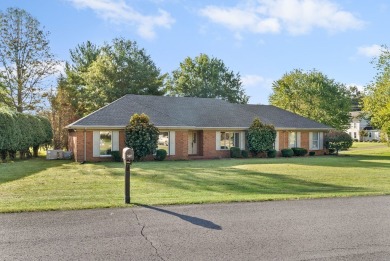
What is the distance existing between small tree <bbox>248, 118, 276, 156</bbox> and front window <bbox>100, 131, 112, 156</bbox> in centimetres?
1088

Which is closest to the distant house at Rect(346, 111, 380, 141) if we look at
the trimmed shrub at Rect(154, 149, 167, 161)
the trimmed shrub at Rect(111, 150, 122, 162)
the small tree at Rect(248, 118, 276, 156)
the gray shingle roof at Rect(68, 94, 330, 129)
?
the gray shingle roof at Rect(68, 94, 330, 129)

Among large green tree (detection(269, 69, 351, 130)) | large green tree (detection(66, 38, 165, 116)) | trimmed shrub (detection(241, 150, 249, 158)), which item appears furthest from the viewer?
large green tree (detection(269, 69, 351, 130))

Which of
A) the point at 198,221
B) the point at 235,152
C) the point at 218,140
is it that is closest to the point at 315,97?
the point at 235,152

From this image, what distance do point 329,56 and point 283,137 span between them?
26.9ft

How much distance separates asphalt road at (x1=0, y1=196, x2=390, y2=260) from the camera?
4840mm

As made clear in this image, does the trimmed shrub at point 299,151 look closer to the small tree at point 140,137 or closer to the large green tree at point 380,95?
the large green tree at point 380,95

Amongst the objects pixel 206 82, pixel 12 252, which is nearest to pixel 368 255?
pixel 12 252

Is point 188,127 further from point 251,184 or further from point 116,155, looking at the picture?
point 251,184

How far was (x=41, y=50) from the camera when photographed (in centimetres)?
3506

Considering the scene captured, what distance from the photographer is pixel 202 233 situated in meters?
5.75

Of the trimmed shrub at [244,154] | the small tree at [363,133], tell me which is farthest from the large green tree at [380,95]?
the small tree at [363,133]

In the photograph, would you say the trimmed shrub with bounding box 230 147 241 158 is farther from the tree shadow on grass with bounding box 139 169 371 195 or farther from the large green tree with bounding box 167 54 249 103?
the large green tree with bounding box 167 54 249 103

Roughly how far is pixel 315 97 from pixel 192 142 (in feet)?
68.6

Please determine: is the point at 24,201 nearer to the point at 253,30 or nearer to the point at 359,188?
the point at 359,188
